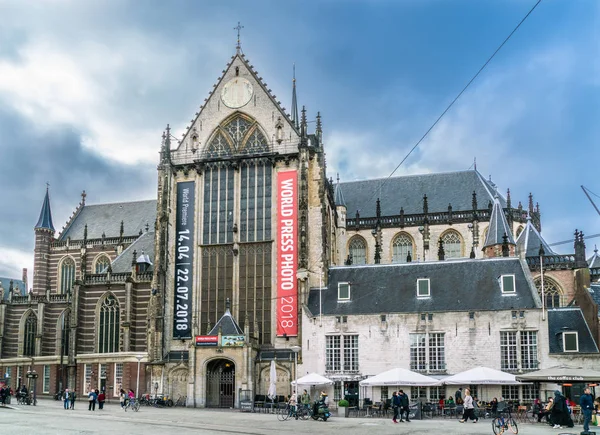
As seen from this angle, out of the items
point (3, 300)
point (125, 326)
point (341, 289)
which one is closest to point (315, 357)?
point (341, 289)

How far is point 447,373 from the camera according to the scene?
42375 mm

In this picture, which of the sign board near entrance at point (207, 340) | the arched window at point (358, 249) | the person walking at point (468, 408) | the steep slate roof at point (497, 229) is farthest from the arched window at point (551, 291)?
the person walking at point (468, 408)

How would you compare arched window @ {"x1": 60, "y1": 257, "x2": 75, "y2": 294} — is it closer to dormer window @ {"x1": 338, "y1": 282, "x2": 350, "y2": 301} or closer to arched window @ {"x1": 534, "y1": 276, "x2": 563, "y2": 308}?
dormer window @ {"x1": 338, "y1": 282, "x2": 350, "y2": 301}

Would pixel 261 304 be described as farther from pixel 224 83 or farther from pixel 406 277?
pixel 224 83

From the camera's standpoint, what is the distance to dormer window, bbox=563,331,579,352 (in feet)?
135

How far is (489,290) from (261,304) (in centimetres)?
1589

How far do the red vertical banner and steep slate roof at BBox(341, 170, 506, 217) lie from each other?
17968 mm

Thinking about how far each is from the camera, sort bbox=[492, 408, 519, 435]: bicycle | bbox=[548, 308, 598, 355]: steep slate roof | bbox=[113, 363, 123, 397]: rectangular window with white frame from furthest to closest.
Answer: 1. bbox=[113, 363, 123, 397]: rectangular window with white frame
2. bbox=[548, 308, 598, 355]: steep slate roof
3. bbox=[492, 408, 519, 435]: bicycle

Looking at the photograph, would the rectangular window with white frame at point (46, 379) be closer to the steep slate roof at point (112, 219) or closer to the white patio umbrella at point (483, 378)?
the steep slate roof at point (112, 219)

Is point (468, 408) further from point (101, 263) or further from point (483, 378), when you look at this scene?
point (101, 263)

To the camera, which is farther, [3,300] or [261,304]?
[3,300]

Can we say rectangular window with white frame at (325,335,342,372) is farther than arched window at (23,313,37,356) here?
No

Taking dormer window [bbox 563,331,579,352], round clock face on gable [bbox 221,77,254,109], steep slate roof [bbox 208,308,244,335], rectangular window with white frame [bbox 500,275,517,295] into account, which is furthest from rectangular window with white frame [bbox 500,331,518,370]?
round clock face on gable [bbox 221,77,254,109]

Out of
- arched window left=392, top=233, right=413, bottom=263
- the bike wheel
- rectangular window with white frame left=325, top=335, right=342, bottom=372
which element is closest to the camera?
the bike wheel
